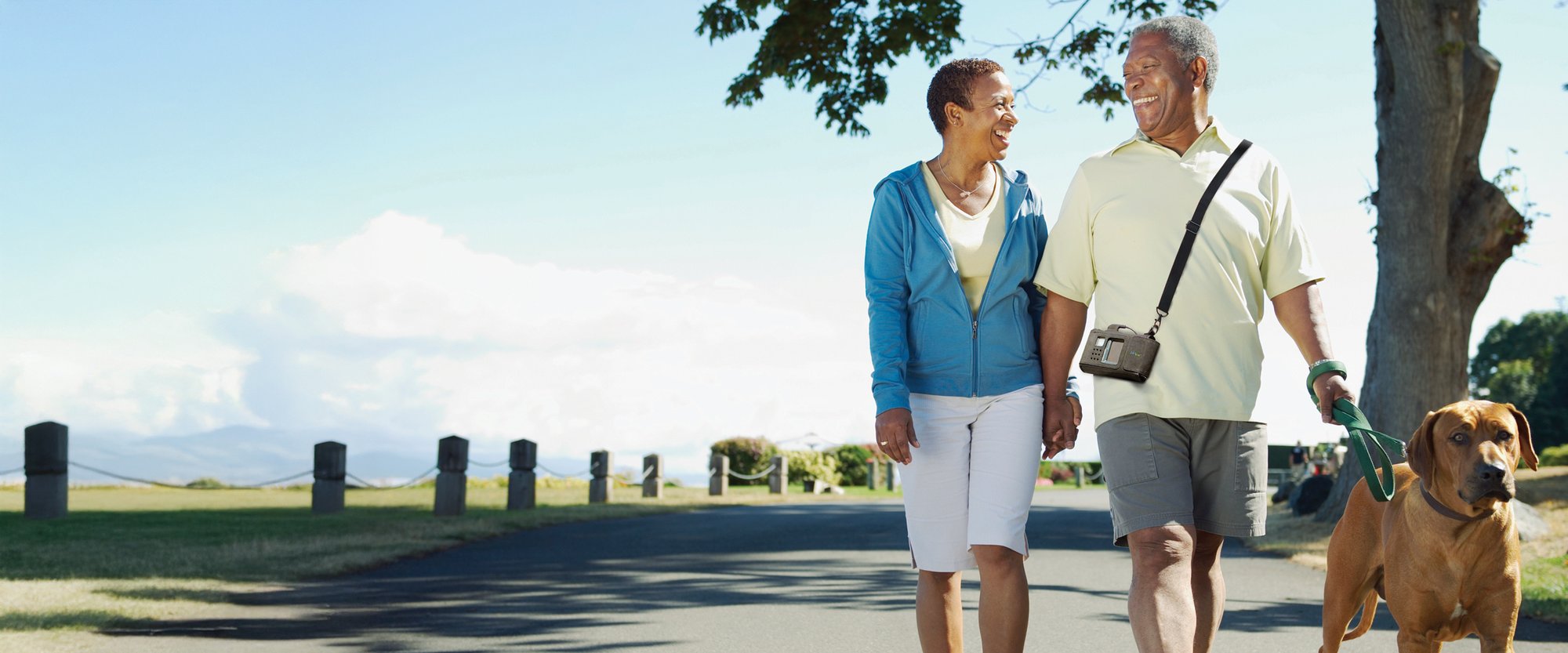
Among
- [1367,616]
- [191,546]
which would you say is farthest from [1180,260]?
[191,546]

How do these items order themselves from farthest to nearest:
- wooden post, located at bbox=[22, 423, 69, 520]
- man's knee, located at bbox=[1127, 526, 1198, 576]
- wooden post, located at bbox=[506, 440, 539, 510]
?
wooden post, located at bbox=[506, 440, 539, 510]
wooden post, located at bbox=[22, 423, 69, 520]
man's knee, located at bbox=[1127, 526, 1198, 576]

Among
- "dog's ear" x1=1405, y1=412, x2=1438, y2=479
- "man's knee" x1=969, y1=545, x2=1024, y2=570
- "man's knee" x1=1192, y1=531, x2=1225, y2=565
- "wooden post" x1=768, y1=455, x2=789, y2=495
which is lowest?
"wooden post" x1=768, y1=455, x2=789, y2=495

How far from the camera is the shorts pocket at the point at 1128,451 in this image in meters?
3.76

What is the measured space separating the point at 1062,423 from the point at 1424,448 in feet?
3.85

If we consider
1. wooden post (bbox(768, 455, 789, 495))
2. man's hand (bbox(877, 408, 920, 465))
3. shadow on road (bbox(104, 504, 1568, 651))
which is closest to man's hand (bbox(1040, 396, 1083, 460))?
man's hand (bbox(877, 408, 920, 465))

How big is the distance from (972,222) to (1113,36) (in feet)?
46.5

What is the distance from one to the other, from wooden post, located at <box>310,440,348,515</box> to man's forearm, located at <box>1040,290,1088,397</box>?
1609 centimetres

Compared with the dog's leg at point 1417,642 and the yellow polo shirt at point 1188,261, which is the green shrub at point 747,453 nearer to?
the dog's leg at point 1417,642

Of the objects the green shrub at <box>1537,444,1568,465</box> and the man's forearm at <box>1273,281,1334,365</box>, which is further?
the green shrub at <box>1537,444,1568,465</box>

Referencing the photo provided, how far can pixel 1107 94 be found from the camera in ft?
57.6

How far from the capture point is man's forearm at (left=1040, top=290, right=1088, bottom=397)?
4.10 metres

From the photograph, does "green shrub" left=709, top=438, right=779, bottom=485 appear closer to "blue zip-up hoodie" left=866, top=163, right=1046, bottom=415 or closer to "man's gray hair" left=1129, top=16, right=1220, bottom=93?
"blue zip-up hoodie" left=866, top=163, right=1046, bottom=415

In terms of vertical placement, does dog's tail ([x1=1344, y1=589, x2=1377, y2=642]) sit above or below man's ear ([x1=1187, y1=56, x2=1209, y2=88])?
below

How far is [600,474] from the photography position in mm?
22672
